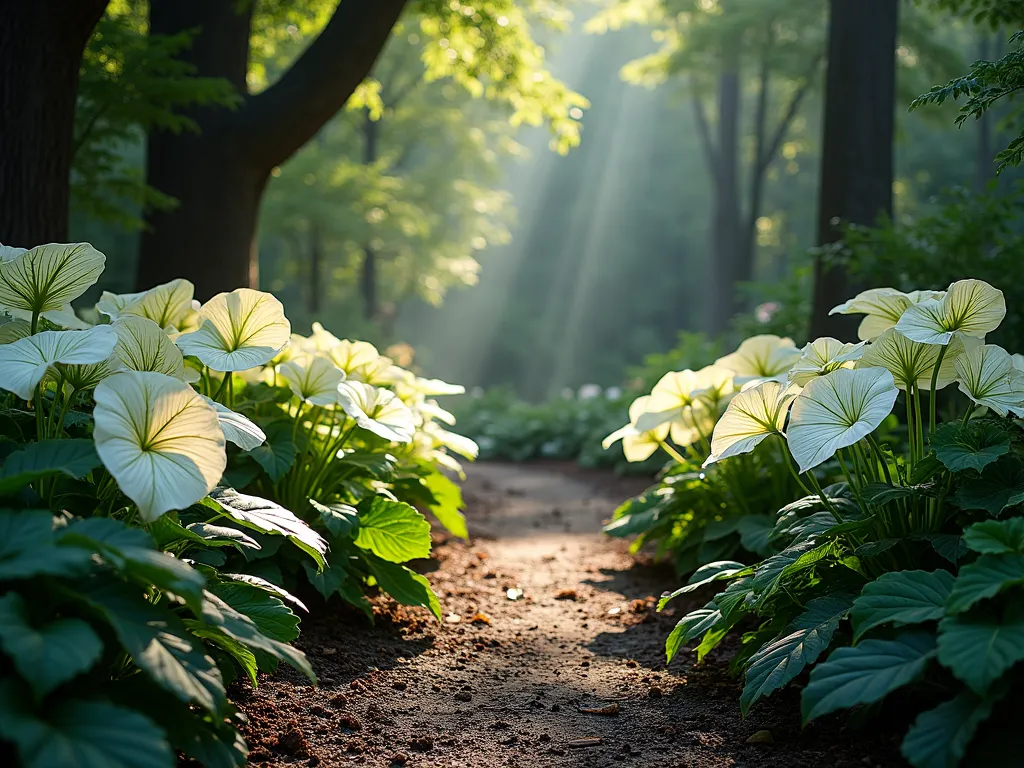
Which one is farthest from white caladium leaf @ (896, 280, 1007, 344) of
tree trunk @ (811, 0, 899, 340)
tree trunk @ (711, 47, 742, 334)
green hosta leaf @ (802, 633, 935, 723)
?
tree trunk @ (711, 47, 742, 334)

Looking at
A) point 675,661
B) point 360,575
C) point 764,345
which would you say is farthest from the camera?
point 764,345

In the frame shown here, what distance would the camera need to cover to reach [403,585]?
2992 mm

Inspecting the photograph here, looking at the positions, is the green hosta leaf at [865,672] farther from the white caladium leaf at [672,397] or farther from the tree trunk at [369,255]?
the tree trunk at [369,255]

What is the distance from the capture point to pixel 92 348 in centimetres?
191

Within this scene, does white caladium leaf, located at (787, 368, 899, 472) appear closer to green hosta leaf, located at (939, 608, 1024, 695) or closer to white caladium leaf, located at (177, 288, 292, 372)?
green hosta leaf, located at (939, 608, 1024, 695)

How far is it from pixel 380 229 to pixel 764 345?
12747 mm

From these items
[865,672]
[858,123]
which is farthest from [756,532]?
[858,123]

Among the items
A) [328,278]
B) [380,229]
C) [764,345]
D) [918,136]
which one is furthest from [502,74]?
[918,136]

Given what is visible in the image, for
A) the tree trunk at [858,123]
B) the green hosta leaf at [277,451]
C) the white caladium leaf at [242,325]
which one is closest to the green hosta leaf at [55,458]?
the white caladium leaf at [242,325]

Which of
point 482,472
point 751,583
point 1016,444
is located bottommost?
point 482,472

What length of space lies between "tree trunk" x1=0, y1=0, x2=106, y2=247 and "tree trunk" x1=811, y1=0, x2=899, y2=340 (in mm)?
4364

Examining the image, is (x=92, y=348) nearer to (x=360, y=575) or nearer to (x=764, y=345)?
(x=360, y=575)

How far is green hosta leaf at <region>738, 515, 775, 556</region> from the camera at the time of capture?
3.02 metres

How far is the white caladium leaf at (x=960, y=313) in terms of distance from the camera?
7.51 ft
